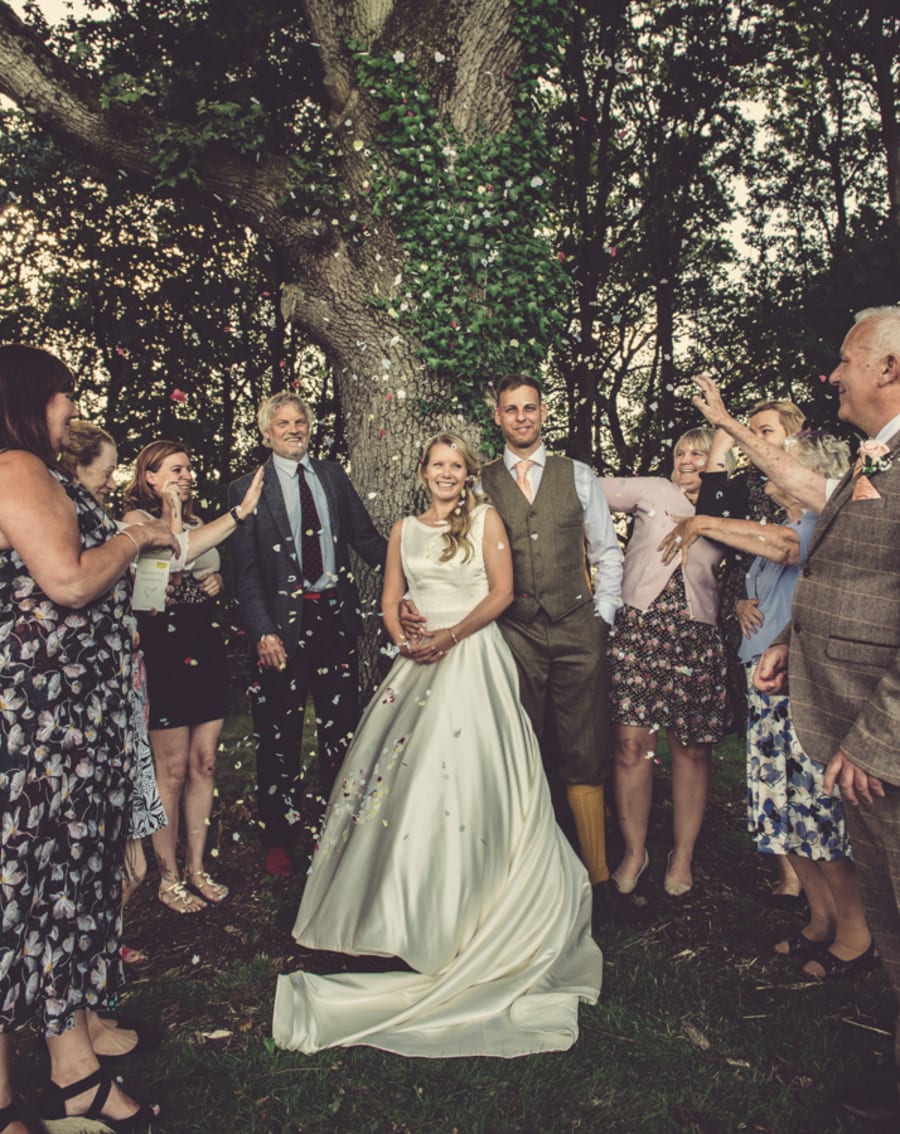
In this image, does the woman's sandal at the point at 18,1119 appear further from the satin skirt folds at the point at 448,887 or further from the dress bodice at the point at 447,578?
the dress bodice at the point at 447,578

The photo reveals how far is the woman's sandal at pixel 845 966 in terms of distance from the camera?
3.52 meters

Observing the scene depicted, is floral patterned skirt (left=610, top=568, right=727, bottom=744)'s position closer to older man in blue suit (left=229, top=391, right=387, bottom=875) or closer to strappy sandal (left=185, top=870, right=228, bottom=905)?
older man in blue suit (left=229, top=391, right=387, bottom=875)

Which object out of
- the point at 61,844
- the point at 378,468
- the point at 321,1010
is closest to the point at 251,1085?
the point at 321,1010

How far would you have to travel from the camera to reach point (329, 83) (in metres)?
5.03

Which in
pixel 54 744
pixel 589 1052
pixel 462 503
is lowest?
pixel 589 1052

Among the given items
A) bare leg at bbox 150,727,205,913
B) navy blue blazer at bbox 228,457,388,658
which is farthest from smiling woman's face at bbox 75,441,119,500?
bare leg at bbox 150,727,205,913

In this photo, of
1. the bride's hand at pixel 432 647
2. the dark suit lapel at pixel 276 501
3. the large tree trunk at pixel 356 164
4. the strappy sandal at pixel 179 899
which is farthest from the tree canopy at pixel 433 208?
the strappy sandal at pixel 179 899

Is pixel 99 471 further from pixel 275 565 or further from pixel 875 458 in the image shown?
pixel 875 458

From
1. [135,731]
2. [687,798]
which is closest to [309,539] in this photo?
[135,731]

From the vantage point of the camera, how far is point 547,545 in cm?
416

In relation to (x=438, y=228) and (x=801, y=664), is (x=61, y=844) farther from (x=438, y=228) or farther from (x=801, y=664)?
(x=438, y=228)

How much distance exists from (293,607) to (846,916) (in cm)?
307

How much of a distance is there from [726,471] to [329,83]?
335 centimetres

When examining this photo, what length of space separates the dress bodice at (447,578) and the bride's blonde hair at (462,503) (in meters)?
0.02
